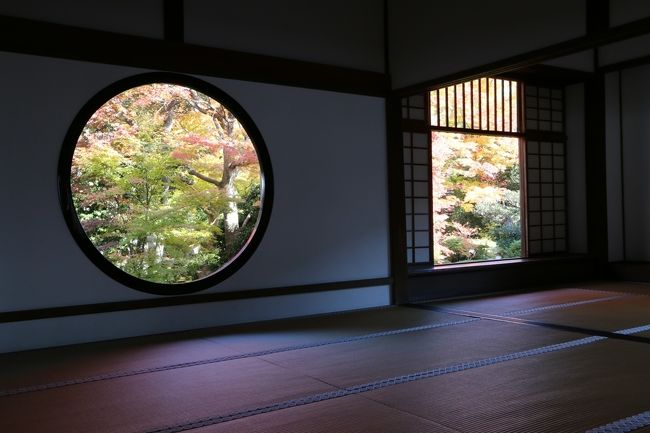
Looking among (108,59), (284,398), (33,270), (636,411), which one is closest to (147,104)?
(108,59)

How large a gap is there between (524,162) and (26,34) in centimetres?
586

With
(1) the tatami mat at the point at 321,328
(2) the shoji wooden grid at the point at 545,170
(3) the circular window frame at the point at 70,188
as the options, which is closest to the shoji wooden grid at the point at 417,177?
(1) the tatami mat at the point at 321,328

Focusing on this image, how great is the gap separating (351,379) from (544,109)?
19.4 feet

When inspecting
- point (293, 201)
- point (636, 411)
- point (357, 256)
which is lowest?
point (636, 411)

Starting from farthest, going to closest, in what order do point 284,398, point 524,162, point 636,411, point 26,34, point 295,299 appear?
Result: point 524,162, point 295,299, point 26,34, point 284,398, point 636,411

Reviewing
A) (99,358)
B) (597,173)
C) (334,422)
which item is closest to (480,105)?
(597,173)

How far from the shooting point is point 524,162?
7.56 m

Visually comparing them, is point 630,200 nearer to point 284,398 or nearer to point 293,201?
point 293,201

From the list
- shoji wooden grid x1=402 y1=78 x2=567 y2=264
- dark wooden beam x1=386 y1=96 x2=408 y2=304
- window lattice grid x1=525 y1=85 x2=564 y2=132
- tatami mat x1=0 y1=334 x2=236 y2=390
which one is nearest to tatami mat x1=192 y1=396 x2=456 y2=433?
tatami mat x1=0 y1=334 x2=236 y2=390

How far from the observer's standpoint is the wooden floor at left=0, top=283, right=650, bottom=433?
2.50 metres

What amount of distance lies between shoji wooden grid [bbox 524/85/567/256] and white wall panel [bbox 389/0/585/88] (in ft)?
9.10

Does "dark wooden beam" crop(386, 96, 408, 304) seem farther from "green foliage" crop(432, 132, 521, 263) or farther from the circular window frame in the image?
"green foliage" crop(432, 132, 521, 263)

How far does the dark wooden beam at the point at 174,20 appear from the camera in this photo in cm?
447

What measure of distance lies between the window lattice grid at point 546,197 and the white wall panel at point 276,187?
287cm
